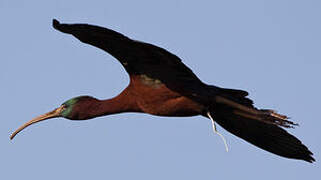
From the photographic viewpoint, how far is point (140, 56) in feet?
48.4

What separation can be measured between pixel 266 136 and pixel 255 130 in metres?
0.23

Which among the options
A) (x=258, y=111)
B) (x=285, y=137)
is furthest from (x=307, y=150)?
(x=258, y=111)

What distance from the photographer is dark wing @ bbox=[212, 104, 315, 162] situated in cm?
1628

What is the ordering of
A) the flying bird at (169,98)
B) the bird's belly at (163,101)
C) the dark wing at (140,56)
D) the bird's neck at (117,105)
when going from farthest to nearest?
the bird's neck at (117,105) → the bird's belly at (163,101) → the flying bird at (169,98) → the dark wing at (140,56)

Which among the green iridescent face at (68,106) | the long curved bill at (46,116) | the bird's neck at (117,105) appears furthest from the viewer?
the long curved bill at (46,116)

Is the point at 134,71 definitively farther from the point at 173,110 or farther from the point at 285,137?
the point at 285,137

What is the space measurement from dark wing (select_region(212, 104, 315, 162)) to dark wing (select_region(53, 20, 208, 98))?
1.38 metres

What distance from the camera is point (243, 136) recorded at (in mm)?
16625

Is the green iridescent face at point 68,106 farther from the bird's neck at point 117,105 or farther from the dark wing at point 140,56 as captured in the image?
the dark wing at point 140,56

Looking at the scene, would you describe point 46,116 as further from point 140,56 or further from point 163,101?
point 140,56

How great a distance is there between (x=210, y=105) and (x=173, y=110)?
0.66 meters

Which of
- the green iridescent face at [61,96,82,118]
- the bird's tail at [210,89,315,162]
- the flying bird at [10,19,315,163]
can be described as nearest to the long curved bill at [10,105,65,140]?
the green iridescent face at [61,96,82,118]

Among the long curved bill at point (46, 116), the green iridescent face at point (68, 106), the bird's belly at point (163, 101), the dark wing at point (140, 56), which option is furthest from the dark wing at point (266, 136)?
the long curved bill at point (46, 116)

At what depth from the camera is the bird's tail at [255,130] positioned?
614 inches
